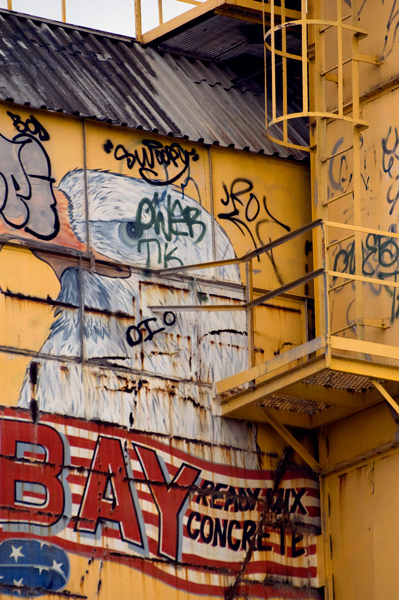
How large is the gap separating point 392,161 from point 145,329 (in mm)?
3541

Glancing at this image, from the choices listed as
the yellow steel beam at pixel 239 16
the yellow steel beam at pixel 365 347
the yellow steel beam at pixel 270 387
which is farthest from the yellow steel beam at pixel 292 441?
the yellow steel beam at pixel 239 16

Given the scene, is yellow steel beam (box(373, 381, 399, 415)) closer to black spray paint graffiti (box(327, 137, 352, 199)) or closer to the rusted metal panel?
the rusted metal panel

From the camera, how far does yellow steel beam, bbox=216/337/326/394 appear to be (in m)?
15.1

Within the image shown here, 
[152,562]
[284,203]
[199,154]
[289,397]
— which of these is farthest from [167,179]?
[152,562]

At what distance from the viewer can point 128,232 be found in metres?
16.5

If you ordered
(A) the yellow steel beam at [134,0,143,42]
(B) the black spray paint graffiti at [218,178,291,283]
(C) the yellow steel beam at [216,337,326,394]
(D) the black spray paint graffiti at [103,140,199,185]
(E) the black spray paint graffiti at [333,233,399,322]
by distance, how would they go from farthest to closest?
(A) the yellow steel beam at [134,0,143,42] < (B) the black spray paint graffiti at [218,178,291,283] < (D) the black spray paint graffiti at [103,140,199,185] < (E) the black spray paint graffiti at [333,233,399,322] < (C) the yellow steel beam at [216,337,326,394]

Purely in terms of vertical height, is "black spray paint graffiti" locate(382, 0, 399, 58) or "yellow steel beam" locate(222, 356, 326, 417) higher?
"black spray paint graffiti" locate(382, 0, 399, 58)

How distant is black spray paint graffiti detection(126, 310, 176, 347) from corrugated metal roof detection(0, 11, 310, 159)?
90.1 inches

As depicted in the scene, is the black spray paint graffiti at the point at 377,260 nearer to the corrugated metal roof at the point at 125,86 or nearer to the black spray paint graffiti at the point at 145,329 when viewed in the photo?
the corrugated metal roof at the point at 125,86

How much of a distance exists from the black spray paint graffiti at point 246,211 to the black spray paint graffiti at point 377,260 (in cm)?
102

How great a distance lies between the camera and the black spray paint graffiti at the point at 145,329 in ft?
52.9

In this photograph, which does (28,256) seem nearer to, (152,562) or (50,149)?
(50,149)

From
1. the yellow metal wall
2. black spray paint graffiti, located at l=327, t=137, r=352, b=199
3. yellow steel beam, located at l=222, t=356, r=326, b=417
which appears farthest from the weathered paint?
black spray paint graffiti, located at l=327, t=137, r=352, b=199

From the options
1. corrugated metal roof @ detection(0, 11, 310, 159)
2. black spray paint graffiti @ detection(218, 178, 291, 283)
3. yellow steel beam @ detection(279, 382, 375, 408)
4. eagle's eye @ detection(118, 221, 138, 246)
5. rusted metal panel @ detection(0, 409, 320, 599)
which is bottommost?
rusted metal panel @ detection(0, 409, 320, 599)
